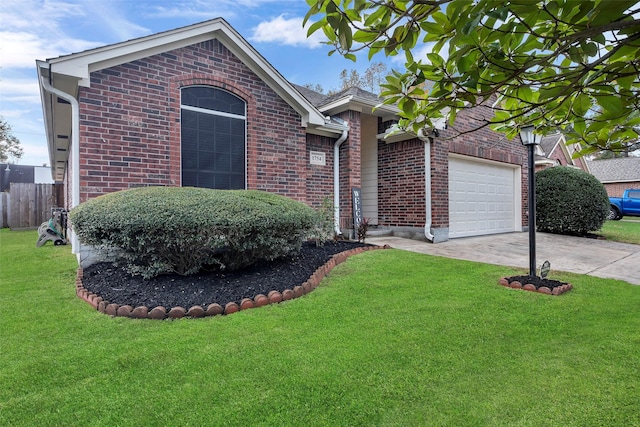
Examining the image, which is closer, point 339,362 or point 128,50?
point 339,362

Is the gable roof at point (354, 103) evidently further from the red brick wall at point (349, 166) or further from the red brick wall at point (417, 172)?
the red brick wall at point (417, 172)

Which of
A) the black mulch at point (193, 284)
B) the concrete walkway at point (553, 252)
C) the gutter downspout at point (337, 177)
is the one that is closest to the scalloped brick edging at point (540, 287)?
the concrete walkway at point (553, 252)

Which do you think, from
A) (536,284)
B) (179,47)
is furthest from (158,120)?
(536,284)

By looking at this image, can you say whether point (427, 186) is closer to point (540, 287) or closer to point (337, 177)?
point (337, 177)

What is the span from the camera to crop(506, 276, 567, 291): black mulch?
471 centimetres

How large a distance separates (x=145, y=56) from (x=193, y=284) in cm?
447

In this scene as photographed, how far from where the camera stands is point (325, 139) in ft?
30.1

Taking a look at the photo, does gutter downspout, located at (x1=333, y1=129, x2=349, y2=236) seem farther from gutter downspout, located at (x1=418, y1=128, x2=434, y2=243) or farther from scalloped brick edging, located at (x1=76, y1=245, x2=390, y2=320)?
scalloped brick edging, located at (x1=76, y1=245, x2=390, y2=320)

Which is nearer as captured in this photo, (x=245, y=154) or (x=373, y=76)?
(x=245, y=154)

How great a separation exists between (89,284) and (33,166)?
A: 105 feet

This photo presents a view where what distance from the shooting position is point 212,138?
280 inches

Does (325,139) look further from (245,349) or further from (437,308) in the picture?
(245,349)

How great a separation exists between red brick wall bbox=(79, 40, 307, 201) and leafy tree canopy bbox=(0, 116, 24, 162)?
29.0m

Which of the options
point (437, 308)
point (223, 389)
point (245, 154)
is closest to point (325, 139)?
point (245, 154)
